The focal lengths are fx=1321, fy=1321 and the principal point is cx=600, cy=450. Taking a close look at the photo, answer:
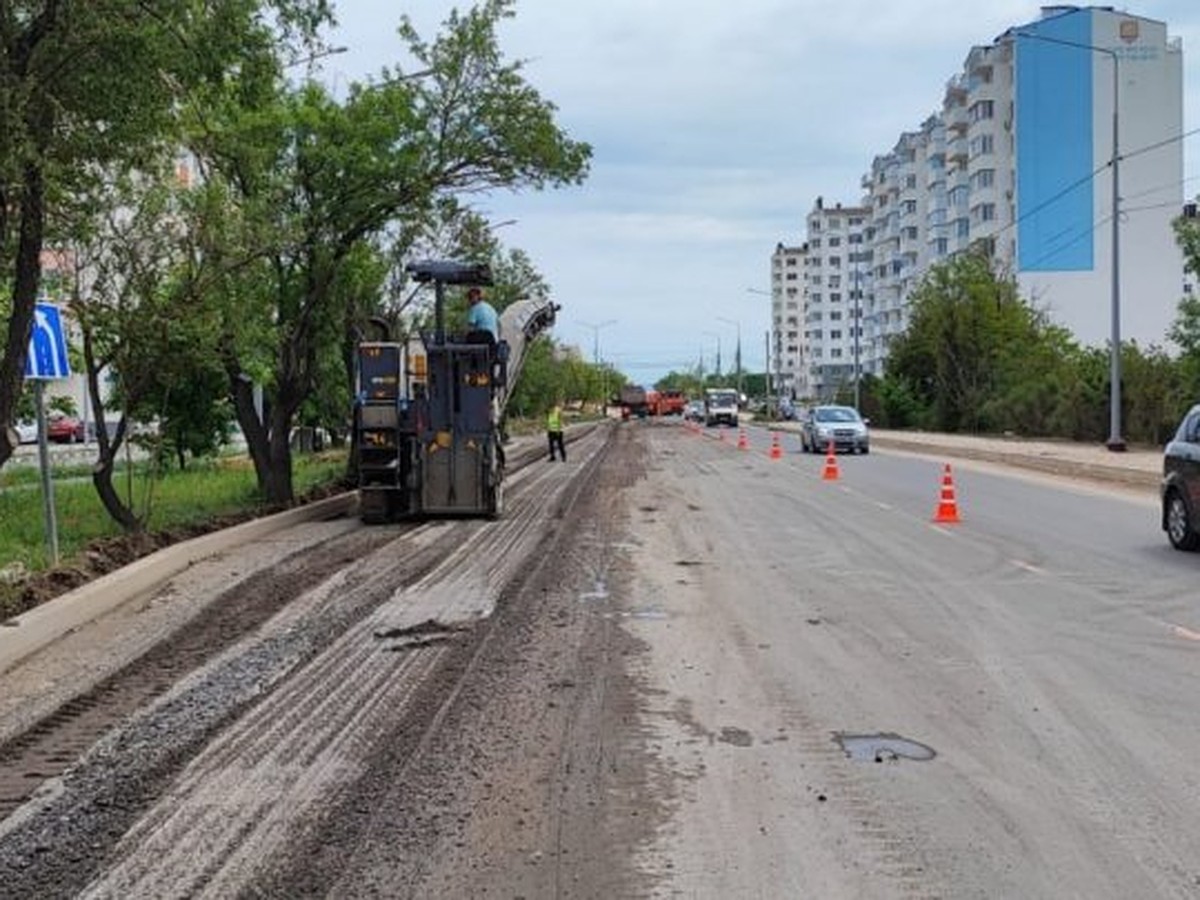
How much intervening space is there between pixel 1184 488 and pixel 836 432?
91.6 feet

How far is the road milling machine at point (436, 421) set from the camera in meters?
19.2

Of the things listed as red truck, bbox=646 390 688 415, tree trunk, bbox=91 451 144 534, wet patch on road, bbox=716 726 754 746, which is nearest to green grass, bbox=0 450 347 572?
tree trunk, bbox=91 451 144 534

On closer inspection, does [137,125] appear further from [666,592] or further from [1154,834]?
[1154,834]

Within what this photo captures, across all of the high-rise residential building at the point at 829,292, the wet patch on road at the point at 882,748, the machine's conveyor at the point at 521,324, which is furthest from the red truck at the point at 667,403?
the wet patch on road at the point at 882,748

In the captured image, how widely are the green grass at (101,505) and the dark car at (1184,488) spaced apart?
11.8 meters

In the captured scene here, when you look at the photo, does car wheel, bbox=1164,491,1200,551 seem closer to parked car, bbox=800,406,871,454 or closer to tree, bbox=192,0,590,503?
tree, bbox=192,0,590,503

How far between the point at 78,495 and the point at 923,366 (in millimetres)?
58920

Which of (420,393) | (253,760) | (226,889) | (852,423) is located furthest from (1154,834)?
(852,423)

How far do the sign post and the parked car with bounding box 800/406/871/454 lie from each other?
1249 inches

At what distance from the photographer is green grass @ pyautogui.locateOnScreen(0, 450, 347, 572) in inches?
589

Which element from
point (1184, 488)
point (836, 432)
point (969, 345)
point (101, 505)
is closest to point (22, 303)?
point (101, 505)

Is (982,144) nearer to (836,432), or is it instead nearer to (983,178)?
(983,178)

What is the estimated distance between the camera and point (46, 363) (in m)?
12.1

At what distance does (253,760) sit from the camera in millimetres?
6430
